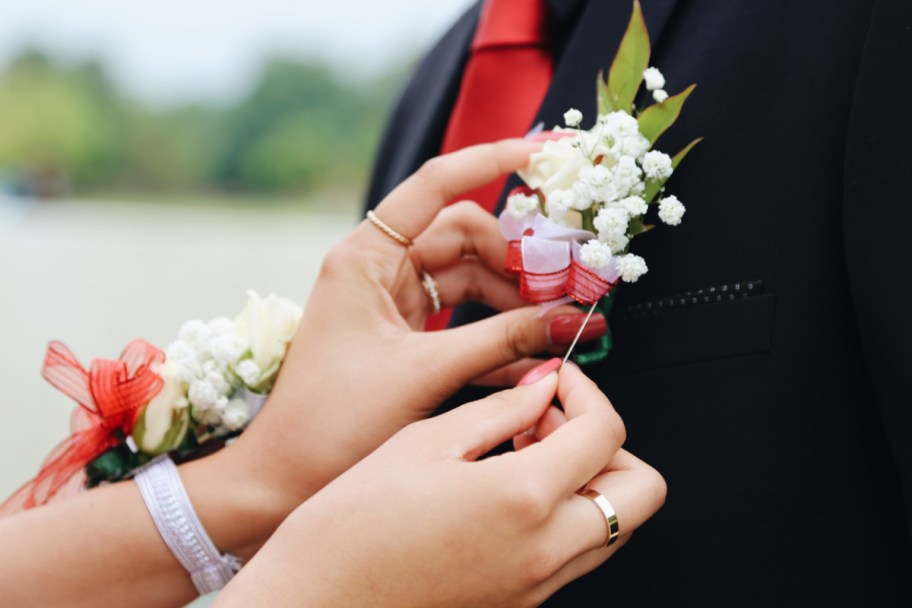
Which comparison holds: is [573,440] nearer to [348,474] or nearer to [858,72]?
[348,474]

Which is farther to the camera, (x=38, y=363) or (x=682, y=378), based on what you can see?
(x=38, y=363)

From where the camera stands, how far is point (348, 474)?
3.12 ft

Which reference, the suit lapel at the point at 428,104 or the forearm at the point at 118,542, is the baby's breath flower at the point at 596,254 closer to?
the forearm at the point at 118,542

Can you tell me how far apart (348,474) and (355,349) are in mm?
250

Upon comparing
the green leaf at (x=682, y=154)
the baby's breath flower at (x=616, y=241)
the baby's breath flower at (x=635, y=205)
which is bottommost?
the baby's breath flower at (x=616, y=241)

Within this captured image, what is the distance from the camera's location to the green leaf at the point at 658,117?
3.45 feet

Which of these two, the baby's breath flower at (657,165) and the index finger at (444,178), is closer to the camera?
the baby's breath flower at (657,165)

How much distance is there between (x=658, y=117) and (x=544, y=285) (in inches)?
9.9

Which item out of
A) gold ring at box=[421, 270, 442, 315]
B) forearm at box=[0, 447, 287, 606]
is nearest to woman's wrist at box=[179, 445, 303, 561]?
forearm at box=[0, 447, 287, 606]

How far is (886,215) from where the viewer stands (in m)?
0.94

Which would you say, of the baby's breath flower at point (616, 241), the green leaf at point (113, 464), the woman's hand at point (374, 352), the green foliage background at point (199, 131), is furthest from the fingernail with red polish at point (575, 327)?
the green foliage background at point (199, 131)

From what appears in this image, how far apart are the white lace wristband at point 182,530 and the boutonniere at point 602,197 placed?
58 centimetres

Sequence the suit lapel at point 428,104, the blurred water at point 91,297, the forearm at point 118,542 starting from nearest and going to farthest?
the forearm at point 118,542 < the suit lapel at point 428,104 < the blurred water at point 91,297

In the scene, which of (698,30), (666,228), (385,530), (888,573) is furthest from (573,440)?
(698,30)
